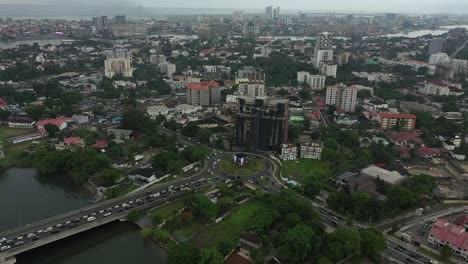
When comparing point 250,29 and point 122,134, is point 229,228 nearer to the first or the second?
point 122,134

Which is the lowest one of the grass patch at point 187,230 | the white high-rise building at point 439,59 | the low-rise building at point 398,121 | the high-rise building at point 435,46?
the grass patch at point 187,230

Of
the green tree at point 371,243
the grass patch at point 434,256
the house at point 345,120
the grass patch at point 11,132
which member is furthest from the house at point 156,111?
the grass patch at point 434,256

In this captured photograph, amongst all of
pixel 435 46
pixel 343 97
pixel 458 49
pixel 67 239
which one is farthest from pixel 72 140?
pixel 458 49

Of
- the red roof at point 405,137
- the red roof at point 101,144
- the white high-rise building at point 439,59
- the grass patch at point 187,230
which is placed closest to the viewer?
the grass patch at point 187,230

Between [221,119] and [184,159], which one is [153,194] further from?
[221,119]

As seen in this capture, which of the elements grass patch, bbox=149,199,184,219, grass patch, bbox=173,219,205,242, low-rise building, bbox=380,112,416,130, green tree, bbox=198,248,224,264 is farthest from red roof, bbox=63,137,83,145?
low-rise building, bbox=380,112,416,130

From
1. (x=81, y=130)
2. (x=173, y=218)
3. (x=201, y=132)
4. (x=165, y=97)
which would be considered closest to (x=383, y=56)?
(x=165, y=97)

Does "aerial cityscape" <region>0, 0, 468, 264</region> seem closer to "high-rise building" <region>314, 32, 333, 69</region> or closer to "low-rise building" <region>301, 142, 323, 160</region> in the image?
"low-rise building" <region>301, 142, 323, 160</region>

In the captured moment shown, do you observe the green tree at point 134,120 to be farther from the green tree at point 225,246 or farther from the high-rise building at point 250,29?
the high-rise building at point 250,29
